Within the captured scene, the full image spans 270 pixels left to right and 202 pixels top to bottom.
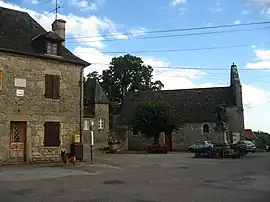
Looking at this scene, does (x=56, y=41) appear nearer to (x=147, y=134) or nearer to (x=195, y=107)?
(x=147, y=134)

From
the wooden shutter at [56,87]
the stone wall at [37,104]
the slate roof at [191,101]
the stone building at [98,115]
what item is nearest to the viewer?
the stone wall at [37,104]

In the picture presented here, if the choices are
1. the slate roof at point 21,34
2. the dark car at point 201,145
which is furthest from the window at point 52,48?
the dark car at point 201,145

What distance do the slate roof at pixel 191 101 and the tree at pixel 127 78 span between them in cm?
1213

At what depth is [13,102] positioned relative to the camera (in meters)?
20.0

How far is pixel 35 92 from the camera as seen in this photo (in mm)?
20875

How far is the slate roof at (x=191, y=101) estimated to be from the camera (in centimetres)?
4409

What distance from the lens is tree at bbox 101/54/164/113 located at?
2473 inches

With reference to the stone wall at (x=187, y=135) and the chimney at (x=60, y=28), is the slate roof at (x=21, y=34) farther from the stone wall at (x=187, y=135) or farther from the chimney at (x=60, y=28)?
the stone wall at (x=187, y=135)

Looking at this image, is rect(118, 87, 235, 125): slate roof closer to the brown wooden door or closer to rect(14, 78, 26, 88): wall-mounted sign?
the brown wooden door

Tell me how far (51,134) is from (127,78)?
Result: 42891mm

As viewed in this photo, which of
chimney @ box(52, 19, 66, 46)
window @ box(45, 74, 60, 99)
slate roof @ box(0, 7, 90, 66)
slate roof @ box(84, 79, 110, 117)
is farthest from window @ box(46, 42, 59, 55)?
slate roof @ box(84, 79, 110, 117)

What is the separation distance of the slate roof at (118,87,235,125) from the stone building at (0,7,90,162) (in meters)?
22.9

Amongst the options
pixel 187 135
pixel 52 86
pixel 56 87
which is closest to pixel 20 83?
pixel 52 86

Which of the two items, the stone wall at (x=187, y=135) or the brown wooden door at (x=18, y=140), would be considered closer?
the brown wooden door at (x=18, y=140)
